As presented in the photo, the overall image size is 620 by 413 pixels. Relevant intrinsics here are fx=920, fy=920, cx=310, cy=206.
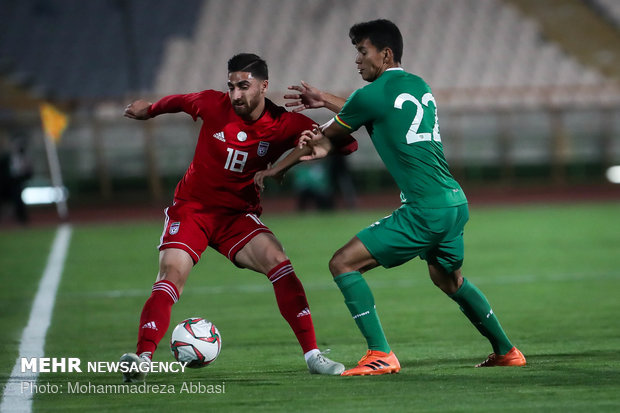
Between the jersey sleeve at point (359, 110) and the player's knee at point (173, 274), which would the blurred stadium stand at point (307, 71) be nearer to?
the player's knee at point (173, 274)

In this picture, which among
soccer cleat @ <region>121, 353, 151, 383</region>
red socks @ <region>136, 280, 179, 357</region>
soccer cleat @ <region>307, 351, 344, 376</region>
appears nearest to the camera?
soccer cleat @ <region>121, 353, 151, 383</region>

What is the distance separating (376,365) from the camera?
5508 millimetres

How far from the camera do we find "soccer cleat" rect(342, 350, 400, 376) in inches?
217

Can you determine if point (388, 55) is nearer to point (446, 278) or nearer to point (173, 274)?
point (446, 278)

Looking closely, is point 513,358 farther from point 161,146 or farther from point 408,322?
point 161,146

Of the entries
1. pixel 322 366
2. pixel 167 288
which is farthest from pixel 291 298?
pixel 167 288

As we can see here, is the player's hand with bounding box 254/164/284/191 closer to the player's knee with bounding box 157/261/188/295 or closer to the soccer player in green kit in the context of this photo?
the soccer player in green kit

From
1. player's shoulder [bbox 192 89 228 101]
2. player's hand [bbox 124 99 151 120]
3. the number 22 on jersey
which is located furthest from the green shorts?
player's hand [bbox 124 99 151 120]

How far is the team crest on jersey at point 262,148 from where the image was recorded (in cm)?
603

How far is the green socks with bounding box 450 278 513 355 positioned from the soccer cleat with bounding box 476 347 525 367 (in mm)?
27

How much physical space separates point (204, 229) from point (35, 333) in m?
2.63

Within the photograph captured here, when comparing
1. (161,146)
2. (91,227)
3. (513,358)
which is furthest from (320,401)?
(161,146)

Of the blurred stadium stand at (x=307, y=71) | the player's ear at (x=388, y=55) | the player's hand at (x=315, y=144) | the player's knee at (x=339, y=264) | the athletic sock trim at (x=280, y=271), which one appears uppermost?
the blurred stadium stand at (x=307, y=71)

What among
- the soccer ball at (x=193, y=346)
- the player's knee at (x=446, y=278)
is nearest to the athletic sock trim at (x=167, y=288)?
the soccer ball at (x=193, y=346)
